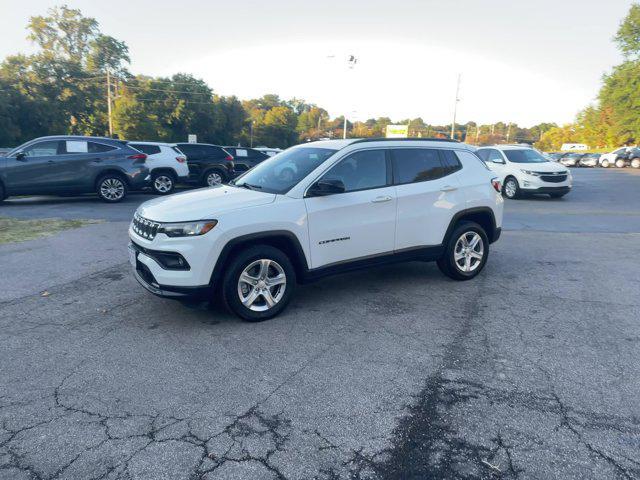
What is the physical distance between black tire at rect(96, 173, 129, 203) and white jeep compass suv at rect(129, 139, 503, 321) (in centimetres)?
883

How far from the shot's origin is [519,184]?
52.3 ft

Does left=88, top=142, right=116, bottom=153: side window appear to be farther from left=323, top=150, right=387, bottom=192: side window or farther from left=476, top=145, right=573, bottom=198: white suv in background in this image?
left=476, top=145, right=573, bottom=198: white suv in background

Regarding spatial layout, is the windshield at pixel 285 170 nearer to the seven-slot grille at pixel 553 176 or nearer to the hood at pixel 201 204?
the hood at pixel 201 204

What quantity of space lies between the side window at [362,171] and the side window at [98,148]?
33.1 ft

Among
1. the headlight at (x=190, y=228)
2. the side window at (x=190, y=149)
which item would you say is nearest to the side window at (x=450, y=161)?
the headlight at (x=190, y=228)

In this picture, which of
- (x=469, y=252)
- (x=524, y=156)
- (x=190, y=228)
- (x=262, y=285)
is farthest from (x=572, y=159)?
(x=190, y=228)

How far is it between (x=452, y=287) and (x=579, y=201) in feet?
40.4

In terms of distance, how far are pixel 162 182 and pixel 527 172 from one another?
12030 mm

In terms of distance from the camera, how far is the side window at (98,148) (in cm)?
1291

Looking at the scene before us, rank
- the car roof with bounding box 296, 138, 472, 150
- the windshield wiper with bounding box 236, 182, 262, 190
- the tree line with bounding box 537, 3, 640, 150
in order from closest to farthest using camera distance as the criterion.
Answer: the windshield wiper with bounding box 236, 182, 262, 190
the car roof with bounding box 296, 138, 472, 150
the tree line with bounding box 537, 3, 640, 150

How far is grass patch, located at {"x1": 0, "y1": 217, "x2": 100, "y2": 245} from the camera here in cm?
859

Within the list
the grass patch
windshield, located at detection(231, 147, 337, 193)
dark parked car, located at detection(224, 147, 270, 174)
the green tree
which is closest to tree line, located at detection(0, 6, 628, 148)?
the green tree

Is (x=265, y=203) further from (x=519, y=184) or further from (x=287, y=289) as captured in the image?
(x=519, y=184)

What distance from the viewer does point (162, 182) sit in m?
15.3
